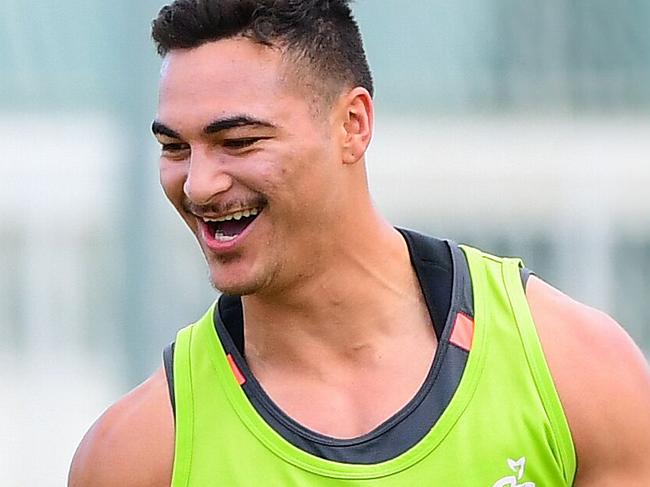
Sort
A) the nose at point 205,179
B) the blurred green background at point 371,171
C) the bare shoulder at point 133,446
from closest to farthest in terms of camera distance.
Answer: the nose at point 205,179
the bare shoulder at point 133,446
the blurred green background at point 371,171

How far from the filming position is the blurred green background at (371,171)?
16.5 ft

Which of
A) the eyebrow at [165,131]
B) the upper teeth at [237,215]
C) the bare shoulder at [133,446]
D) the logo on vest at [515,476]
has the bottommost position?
the logo on vest at [515,476]

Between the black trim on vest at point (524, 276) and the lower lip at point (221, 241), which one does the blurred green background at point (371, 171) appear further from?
the lower lip at point (221, 241)

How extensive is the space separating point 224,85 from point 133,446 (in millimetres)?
490

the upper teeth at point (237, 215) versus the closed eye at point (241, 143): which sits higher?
the closed eye at point (241, 143)

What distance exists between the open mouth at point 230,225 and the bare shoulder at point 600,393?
403mm

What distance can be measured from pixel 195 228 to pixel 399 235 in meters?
0.33

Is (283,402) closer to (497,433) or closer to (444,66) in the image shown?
(497,433)

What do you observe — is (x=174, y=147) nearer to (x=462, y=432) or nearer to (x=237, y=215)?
(x=237, y=215)

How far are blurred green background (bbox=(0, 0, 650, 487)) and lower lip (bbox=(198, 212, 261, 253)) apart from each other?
9.48ft

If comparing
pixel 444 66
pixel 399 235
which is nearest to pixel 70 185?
pixel 444 66

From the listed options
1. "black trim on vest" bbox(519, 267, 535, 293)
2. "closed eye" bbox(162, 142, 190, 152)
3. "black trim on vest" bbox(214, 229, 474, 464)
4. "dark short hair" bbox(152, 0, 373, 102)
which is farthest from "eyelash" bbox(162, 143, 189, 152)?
"black trim on vest" bbox(519, 267, 535, 293)

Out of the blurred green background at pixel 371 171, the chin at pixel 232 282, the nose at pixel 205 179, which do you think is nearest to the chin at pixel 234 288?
the chin at pixel 232 282

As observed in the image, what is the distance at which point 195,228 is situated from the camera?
202 cm
